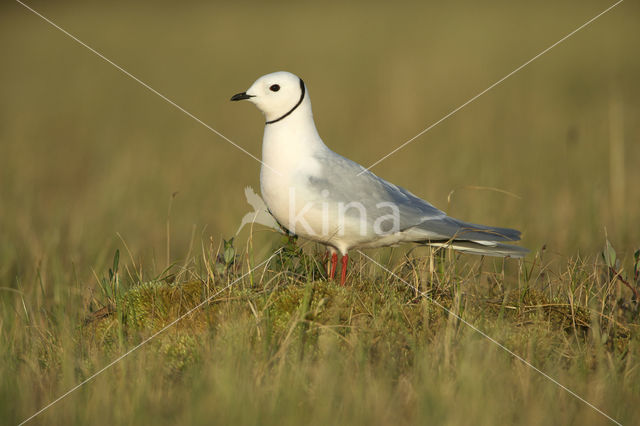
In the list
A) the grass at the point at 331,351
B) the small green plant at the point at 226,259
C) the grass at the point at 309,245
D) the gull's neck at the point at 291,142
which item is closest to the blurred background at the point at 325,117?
the grass at the point at 309,245

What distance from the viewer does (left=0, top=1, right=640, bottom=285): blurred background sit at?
766 centimetres

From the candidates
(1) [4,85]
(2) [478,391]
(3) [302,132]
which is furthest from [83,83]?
(2) [478,391]

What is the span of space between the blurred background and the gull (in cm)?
79

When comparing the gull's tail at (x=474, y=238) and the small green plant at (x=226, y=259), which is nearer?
the small green plant at (x=226, y=259)

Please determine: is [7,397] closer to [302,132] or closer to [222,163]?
[302,132]

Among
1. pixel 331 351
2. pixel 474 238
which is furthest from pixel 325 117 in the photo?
pixel 331 351

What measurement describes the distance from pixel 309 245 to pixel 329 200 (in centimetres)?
175

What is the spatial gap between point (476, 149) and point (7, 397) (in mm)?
8472

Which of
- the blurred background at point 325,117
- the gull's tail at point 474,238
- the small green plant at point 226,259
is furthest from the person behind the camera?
the blurred background at point 325,117

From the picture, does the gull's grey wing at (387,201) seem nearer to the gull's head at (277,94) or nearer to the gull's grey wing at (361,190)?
the gull's grey wing at (361,190)

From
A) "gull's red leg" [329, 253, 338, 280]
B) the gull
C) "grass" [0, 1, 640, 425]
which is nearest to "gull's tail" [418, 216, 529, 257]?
the gull

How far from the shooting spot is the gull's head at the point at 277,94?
424cm

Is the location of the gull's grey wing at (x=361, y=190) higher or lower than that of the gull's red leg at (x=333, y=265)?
higher

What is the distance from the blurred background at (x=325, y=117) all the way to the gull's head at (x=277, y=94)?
3.10 ft
